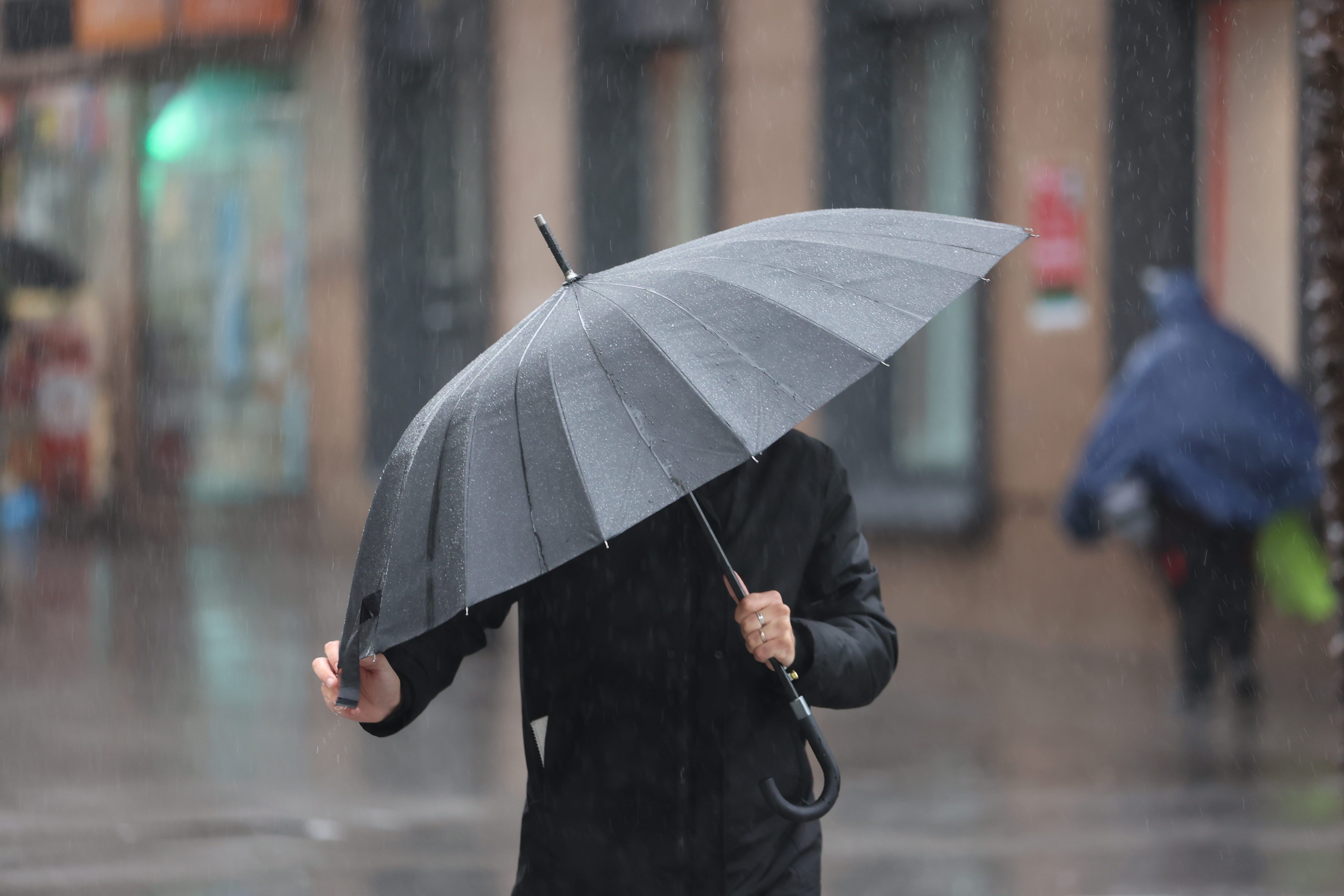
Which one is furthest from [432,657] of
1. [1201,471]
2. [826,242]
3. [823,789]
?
[1201,471]

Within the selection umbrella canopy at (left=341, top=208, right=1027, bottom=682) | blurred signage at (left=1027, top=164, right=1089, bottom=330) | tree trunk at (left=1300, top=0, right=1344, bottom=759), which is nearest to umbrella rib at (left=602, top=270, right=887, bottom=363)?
umbrella canopy at (left=341, top=208, right=1027, bottom=682)

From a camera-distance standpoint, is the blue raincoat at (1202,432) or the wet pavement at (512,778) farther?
the blue raincoat at (1202,432)

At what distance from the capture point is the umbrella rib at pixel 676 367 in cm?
240

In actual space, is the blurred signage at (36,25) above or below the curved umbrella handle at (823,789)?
above

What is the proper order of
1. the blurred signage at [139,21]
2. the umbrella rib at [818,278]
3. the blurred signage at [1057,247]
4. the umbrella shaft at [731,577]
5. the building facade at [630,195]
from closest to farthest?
the umbrella shaft at [731,577] < the umbrella rib at [818,278] < the building facade at [630,195] < the blurred signage at [1057,247] < the blurred signage at [139,21]

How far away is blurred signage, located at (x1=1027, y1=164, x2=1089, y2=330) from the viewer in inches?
375

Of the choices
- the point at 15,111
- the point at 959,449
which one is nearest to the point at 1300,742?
the point at 959,449

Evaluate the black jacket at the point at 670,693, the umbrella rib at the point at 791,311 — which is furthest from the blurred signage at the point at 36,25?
the black jacket at the point at 670,693

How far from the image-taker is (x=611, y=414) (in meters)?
2.47

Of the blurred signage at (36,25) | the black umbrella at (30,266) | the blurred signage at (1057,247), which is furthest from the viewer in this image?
the blurred signage at (36,25)

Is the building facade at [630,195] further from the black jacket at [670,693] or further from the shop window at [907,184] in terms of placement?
the black jacket at [670,693]

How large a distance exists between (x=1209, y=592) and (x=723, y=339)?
5.62 m

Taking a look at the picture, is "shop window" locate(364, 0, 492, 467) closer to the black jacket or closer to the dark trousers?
the dark trousers

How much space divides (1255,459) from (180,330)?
521 inches
